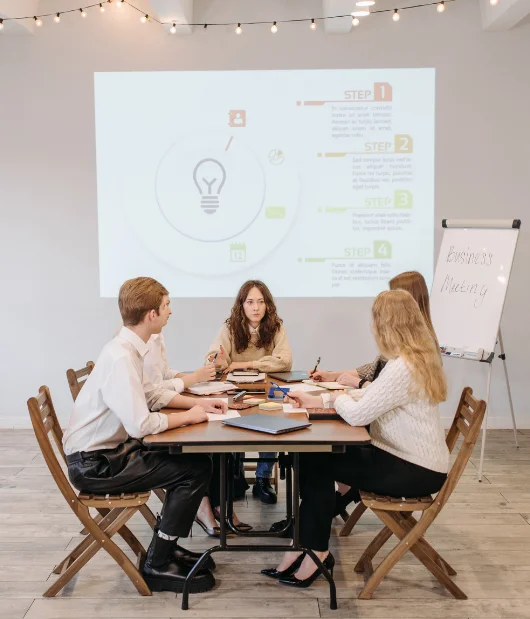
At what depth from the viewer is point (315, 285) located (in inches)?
210

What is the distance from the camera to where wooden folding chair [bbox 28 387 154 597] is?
8.40ft

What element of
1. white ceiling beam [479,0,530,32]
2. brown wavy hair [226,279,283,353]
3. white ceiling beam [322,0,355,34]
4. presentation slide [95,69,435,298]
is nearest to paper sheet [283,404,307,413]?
brown wavy hair [226,279,283,353]

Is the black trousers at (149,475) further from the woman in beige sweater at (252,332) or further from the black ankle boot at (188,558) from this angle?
the woman in beige sweater at (252,332)

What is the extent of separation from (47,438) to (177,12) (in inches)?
138

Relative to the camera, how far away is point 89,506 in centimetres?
265

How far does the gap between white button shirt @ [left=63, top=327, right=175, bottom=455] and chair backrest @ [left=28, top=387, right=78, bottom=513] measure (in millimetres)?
115

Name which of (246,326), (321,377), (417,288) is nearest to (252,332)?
(246,326)

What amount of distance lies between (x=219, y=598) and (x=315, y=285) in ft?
9.84

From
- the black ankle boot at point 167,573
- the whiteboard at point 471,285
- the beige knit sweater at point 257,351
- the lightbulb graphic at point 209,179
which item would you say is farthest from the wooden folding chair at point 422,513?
the lightbulb graphic at point 209,179

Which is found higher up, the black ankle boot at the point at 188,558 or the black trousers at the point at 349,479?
the black trousers at the point at 349,479

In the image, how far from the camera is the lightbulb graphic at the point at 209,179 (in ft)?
17.4

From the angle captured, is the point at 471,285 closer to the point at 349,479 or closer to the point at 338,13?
the point at 338,13

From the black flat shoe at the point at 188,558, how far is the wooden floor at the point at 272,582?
7cm

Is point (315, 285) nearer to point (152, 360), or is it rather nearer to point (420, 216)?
point (420, 216)
